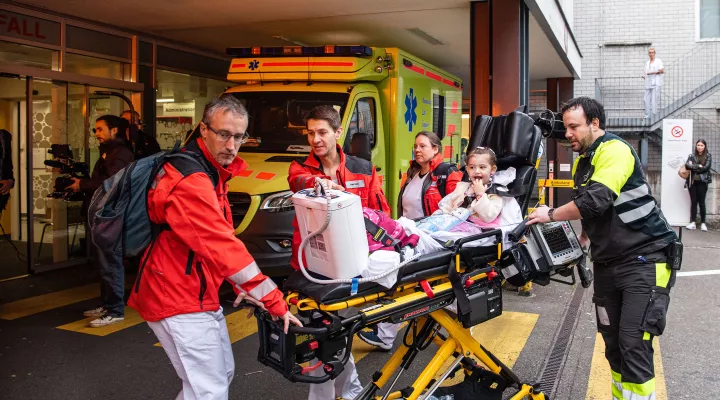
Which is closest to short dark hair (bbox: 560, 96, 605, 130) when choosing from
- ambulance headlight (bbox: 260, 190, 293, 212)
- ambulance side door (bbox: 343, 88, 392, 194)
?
ambulance headlight (bbox: 260, 190, 293, 212)

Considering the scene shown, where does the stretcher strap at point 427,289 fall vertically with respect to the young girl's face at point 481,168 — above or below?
below

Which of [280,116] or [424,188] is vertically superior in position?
[280,116]

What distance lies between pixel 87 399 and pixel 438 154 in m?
3.40

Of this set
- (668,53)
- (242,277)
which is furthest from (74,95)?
(668,53)

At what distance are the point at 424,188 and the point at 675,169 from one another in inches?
409

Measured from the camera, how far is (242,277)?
2926 mm

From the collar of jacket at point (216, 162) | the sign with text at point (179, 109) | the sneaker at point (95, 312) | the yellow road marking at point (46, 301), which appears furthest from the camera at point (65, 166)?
the collar of jacket at point (216, 162)

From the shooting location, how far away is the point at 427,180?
5738 millimetres

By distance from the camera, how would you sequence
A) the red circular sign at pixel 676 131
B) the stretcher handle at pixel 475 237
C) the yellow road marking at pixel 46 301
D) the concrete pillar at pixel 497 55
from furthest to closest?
the red circular sign at pixel 676 131, the concrete pillar at pixel 497 55, the yellow road marking at pixel 46 301, the stretcher handle at pixel 475 237

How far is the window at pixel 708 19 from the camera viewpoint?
19.2m

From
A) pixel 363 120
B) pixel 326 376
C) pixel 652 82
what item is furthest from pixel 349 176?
pixel 652 82

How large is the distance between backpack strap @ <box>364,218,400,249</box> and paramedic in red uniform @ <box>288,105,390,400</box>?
559 millimetres

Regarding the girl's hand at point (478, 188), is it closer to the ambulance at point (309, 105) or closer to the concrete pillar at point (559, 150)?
the ambulance at point (309, 105)

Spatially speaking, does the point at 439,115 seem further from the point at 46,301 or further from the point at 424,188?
the point at 46,301
